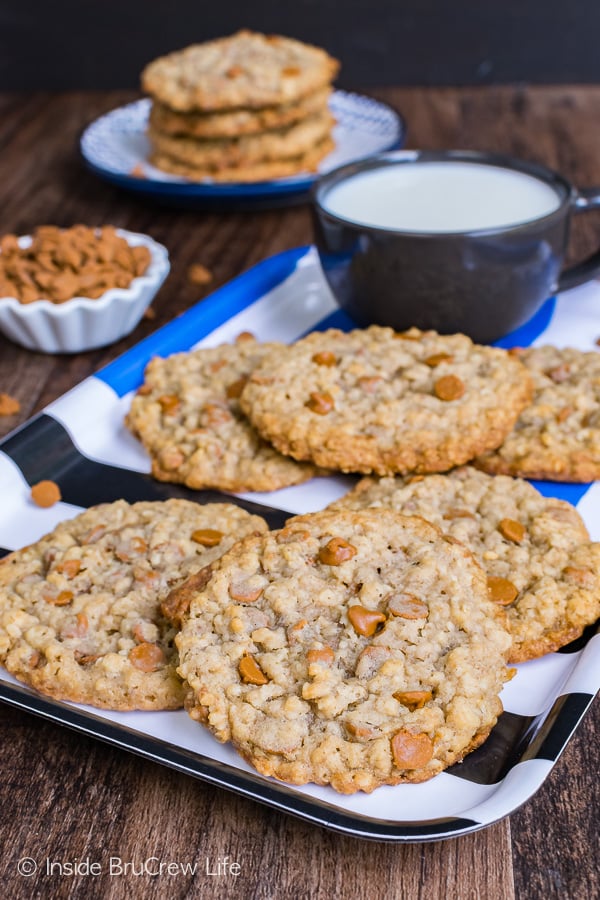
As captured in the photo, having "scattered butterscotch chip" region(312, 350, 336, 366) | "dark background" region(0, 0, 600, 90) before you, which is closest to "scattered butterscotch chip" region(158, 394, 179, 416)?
"scattered butterscotch chip" region(312, 350, 336, 366)

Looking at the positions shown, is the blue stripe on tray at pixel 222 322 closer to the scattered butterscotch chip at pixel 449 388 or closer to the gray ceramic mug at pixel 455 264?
the gray ceramic mug at pixel 455 264

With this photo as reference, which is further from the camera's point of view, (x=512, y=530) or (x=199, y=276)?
(x=199, y=276)

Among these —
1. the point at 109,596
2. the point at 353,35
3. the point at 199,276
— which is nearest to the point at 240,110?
the point at 199,276

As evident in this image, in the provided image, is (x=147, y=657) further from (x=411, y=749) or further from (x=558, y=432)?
(x=558, y=432)

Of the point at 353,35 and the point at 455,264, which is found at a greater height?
the point at 455,264

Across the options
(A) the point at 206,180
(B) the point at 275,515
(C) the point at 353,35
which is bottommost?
(C) the point at 353,35
